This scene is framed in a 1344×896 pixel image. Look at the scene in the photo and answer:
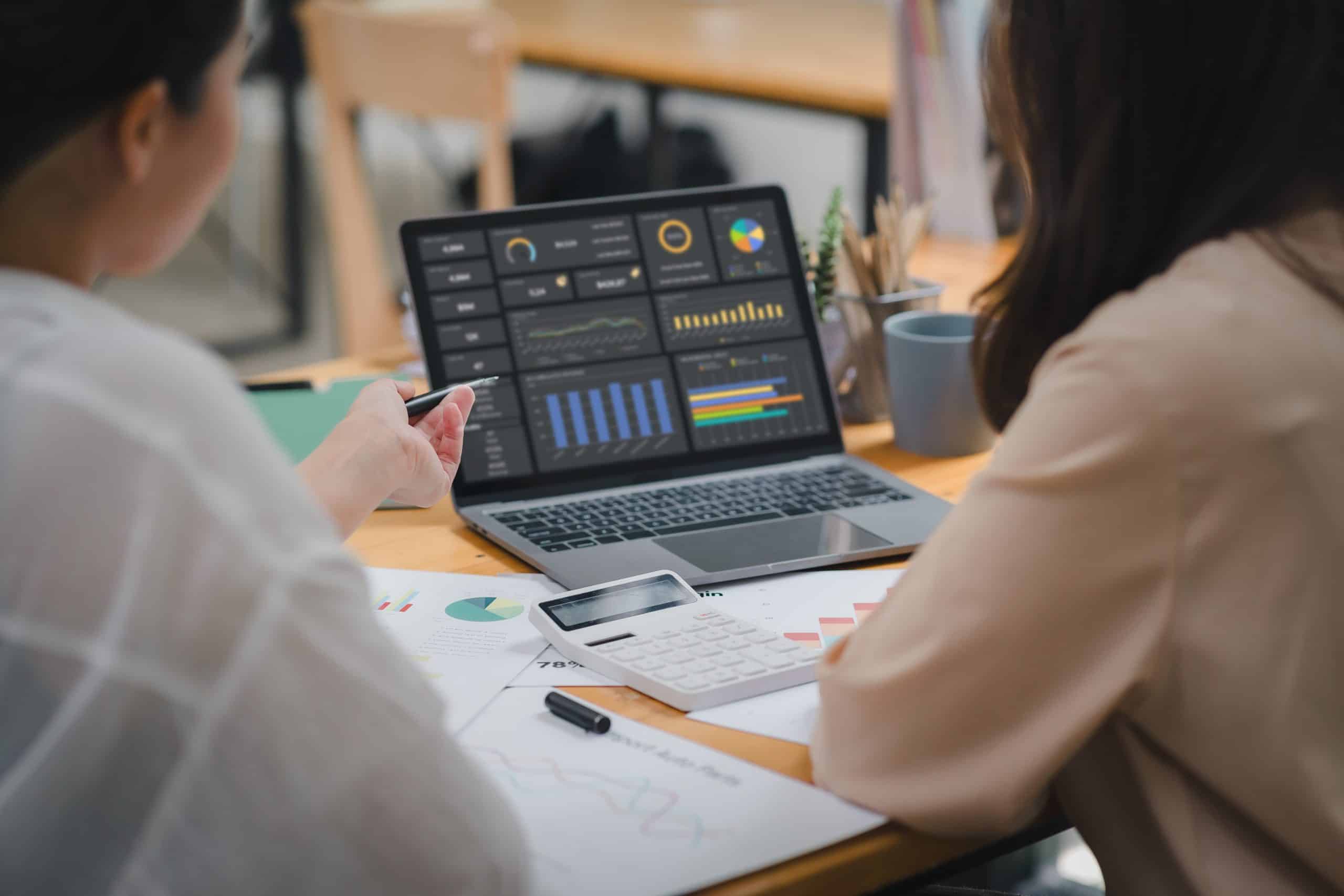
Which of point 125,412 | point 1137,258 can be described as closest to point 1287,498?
point 1137,258

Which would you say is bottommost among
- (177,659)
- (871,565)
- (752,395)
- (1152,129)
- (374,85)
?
(871,565)

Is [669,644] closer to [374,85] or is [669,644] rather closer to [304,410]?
[304,410]

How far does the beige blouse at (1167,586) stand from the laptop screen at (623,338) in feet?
1.86

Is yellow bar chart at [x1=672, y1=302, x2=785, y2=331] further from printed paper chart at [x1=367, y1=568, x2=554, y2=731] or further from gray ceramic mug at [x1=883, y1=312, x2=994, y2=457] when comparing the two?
printed paper chart at [x1=367, y1=568, x2=554, y2=731]

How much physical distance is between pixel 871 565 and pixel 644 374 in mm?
309

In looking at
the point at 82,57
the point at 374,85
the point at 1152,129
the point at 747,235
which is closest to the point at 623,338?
the point at 747,235

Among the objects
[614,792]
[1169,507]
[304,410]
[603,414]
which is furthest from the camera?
[304,410]

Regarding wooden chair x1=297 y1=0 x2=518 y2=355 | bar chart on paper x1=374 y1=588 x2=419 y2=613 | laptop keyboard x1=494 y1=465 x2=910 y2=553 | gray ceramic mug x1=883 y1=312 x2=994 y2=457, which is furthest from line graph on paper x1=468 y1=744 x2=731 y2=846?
wooden chair x1=297 y1=0 x2=518 y2=355

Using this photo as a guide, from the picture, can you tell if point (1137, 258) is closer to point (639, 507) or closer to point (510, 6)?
point (639, 507)

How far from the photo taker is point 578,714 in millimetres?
863

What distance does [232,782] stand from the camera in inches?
22.4

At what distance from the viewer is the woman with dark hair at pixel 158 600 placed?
0.54m

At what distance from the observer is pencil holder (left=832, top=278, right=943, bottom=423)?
1.44 meters

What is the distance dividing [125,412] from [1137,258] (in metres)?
0.55
